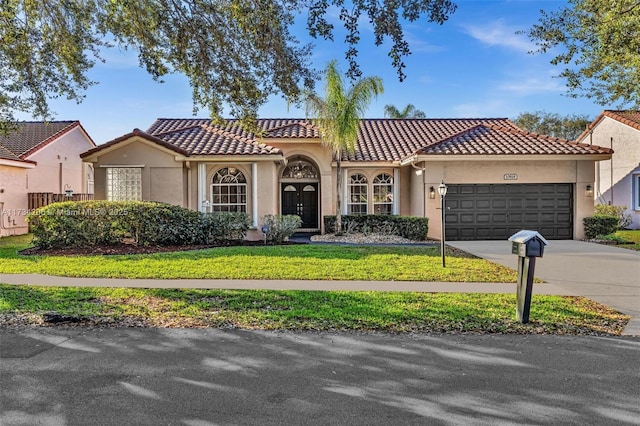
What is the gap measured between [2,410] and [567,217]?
65.2 feet

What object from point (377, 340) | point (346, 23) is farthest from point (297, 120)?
point (377, 340)

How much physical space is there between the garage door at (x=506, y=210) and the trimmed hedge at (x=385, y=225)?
1.43m

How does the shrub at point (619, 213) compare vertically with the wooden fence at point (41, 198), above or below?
below

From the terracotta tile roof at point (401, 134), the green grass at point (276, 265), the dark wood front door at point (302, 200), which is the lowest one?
the green grass at point (276, 265)

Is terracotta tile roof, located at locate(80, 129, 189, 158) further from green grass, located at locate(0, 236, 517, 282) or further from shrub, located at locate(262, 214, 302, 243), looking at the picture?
green grass, located at locate(0, 236, 517, 282)

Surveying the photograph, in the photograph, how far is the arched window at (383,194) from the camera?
70.5 feet

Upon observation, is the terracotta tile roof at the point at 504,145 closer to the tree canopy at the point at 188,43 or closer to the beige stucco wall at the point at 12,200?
the tree canopy at the point at 188,43

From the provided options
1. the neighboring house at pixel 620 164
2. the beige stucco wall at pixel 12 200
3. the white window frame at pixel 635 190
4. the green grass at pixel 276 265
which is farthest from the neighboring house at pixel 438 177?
the neighboring house at pixel 620 164

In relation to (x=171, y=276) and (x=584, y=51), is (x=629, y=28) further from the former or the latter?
(x=171, y=276)

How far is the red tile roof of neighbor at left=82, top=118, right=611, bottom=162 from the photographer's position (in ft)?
60.2

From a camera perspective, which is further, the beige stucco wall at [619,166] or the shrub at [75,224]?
the beige stucco wall at [619,166]

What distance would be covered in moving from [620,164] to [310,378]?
2799 centimetres

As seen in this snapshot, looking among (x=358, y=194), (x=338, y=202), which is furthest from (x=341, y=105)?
(x=358, y=194)

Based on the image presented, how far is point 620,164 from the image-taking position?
2620 cm
